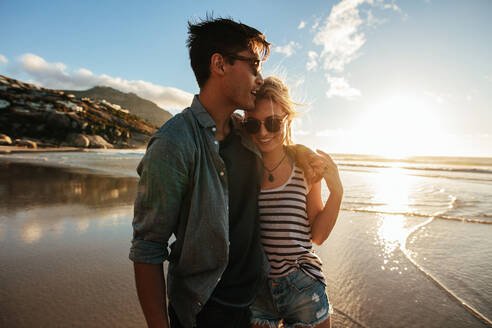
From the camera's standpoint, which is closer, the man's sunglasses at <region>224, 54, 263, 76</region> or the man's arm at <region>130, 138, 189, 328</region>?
the man's arm at <region>130, 138, 189, 328</region>

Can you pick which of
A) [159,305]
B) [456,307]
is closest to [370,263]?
[456,307]

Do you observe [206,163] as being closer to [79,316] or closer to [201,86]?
[201,86]

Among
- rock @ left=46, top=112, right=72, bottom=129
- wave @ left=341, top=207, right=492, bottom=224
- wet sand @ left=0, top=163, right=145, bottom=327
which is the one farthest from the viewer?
rock @ left=46, top=112, right=72, bottom=129

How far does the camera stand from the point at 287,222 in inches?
72.4

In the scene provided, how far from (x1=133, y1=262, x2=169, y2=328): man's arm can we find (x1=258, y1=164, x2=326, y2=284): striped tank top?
86 cm

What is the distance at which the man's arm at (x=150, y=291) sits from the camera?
123 centimetres

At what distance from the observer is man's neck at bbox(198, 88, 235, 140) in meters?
1.62

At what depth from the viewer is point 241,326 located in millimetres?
1656

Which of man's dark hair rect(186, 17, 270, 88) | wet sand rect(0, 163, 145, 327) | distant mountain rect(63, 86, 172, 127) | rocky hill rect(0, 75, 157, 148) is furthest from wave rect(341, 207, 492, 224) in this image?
distant mountain rect(63, 86, 172, 127)

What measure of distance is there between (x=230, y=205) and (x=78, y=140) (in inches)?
1819

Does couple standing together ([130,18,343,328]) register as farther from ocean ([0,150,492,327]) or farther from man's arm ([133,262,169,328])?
ocean ([0,150,492,327])

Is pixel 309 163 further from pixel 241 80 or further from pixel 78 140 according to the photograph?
pixel 78 140

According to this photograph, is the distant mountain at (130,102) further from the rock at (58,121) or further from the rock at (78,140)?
the rock at (78,140)

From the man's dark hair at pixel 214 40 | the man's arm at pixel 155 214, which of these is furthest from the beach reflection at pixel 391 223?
the man's dark hair at pixel 214 40
